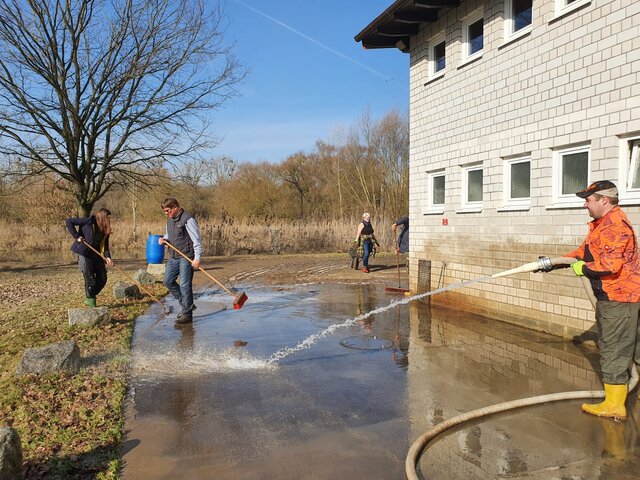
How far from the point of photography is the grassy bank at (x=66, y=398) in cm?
377

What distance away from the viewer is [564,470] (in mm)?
3582

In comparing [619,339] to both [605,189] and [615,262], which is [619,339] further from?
[605,189]

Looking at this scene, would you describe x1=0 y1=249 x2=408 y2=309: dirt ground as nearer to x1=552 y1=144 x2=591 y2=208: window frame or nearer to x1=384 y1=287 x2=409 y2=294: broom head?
x1=384 y1=287 x2=409 y2=294: broom head

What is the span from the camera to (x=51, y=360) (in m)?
5.68

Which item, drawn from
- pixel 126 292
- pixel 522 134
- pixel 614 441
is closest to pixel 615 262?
pixel 614 441

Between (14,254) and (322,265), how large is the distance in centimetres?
1686

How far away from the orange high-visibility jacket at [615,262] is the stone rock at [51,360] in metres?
5.27

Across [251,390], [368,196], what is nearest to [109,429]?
[251,390]

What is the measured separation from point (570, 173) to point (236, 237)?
20.3 metres

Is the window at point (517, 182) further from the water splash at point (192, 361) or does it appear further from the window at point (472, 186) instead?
the water splash at point (192, 361)

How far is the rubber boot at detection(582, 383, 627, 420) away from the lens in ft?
14.6

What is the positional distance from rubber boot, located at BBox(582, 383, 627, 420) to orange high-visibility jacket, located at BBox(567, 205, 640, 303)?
75cm

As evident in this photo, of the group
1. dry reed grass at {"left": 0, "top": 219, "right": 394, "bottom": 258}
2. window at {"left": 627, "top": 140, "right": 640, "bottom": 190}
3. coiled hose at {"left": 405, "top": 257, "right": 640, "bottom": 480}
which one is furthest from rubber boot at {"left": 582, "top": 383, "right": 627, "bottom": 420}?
dry reed grass at {"left": 0, "top": 219, "right": 394, "bottom": 258}

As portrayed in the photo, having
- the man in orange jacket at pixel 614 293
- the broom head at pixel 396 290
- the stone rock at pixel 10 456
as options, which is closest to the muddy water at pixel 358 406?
the man in orange jacket at pixel 614 293
